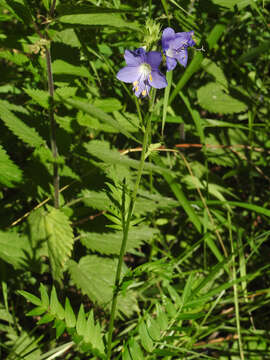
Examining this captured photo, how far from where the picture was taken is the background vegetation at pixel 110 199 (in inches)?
53.8

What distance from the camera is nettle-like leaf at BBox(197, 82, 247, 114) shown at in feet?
8.25

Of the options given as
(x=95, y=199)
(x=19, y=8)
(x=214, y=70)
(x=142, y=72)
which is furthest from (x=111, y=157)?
(x=214, y=70)

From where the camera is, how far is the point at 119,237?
1.90 metres

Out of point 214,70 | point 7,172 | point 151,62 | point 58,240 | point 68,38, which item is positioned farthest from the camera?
point 214,70

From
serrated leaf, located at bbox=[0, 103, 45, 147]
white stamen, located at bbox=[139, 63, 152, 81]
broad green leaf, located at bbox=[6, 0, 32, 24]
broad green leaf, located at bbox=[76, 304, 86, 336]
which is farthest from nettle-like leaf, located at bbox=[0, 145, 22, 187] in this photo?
white stamen, located at bbox=[139, 63, 152, 81]

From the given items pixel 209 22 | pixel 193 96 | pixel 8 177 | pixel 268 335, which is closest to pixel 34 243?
pixel 8 177

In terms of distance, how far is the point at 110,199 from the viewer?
1.30 m

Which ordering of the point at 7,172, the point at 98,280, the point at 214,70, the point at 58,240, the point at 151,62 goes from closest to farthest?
the point at 151,62, the point at 58,240, the point at 7,172, the point at 98,280, the point at 214,70

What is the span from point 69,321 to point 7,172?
77 cm

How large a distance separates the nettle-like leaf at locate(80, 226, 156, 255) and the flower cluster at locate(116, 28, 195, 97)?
2.79ft

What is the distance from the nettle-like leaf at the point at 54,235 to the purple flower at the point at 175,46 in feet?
2.70

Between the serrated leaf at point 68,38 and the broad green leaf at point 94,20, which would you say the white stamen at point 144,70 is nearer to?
the broad green leaf at point 94,20

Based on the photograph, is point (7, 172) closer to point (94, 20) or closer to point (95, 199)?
point (95, 199)

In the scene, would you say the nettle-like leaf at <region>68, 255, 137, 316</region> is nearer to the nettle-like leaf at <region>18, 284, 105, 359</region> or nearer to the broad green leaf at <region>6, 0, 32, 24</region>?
the nettle-like leaf at <region>18, 284, 105, 359</region>
